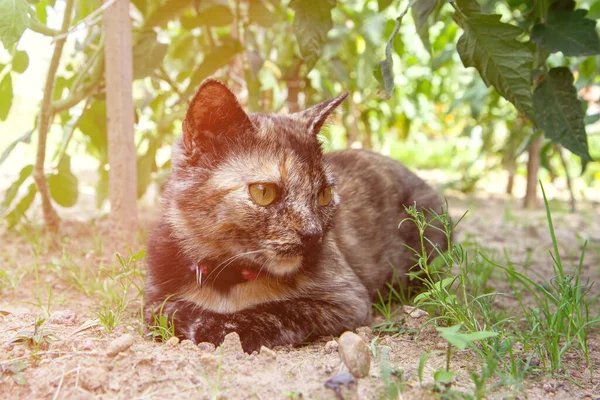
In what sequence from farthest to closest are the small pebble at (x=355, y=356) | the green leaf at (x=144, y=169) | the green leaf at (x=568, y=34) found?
1. the green leaf at (x=144, y=169)
2. the green leaf at (x=568, y=34)
3. the small pebble at (x=355, y=356)

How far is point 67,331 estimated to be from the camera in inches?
83.0

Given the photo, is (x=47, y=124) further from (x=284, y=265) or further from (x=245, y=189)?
(x=284, y=265)

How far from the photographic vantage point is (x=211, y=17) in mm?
3508

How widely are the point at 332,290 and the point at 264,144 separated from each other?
677 millimetres

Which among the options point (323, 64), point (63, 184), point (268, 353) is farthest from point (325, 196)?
point (323, 64)

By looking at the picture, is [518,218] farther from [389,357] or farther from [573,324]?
[389,357]

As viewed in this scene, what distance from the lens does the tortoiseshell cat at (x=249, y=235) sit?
2143 millimetres

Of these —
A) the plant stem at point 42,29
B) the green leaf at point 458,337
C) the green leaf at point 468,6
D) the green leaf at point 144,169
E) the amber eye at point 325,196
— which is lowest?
the green leaf at point 458,337

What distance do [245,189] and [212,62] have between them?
1.62 metres

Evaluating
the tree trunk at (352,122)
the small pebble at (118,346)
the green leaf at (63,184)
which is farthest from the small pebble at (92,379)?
the tree trunk at (352,122)

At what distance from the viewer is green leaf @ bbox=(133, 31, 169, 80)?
306cm

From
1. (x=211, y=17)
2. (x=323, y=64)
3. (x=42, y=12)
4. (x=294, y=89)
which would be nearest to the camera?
(x=42, y=12)

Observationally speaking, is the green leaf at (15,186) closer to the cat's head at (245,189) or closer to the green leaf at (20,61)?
the green leaf at (20,61)

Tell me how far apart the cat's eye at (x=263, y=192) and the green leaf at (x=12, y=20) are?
100cm
